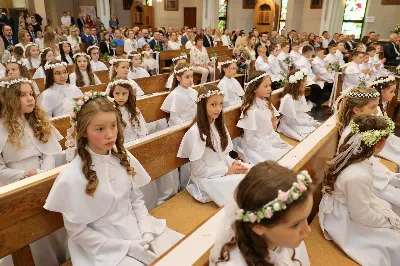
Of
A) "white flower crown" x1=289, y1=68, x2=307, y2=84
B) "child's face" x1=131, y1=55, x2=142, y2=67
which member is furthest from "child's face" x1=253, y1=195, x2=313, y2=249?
"child's face" x1=131, y1=55, x2=142, y2=67

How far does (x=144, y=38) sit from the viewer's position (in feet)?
47.4

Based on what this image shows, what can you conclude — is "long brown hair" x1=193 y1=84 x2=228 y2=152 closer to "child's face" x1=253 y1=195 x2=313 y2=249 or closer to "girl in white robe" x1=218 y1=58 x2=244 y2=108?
"child's face" x1=253 y1=195 x2=313 y2=249

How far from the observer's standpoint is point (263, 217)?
1.40 m

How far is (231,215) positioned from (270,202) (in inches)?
9.1

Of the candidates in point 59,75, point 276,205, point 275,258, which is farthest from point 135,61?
point 276,205

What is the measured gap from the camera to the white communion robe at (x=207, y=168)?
3.04 metres

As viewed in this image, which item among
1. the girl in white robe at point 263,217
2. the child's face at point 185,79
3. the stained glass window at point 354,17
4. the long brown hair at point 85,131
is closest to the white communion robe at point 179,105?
the child's face at point 185,79

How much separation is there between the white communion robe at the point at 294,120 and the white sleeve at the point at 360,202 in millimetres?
2616

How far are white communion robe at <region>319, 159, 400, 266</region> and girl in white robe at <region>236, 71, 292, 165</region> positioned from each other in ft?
5.43

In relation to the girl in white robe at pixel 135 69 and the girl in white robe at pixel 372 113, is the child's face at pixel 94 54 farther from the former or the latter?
the girl in white robe at pixel 372 113

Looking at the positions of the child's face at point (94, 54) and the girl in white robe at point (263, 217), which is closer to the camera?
the girl in white robe at point (263, 217)

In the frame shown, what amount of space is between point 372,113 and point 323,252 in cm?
189

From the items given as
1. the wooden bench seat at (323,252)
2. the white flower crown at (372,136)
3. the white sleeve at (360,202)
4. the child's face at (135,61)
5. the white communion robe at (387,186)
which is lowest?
the wooden bench seat at (323,252)

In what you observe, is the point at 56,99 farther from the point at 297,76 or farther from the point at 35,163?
the point at 297,76
